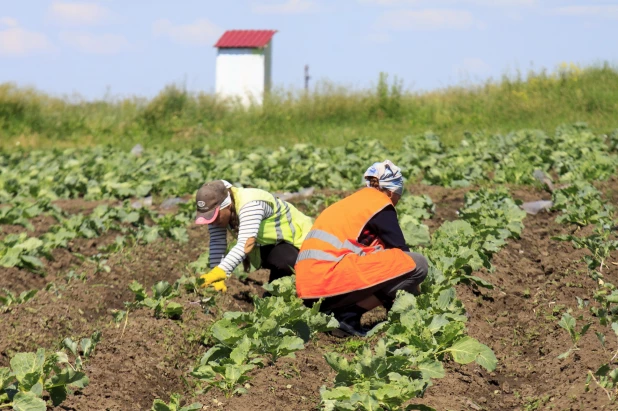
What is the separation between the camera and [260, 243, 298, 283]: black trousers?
6875 mm

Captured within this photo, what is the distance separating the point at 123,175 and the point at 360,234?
834 cm

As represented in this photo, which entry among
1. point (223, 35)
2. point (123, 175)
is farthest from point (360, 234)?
point (223, 35)

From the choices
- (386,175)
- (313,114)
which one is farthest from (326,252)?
(313,114)

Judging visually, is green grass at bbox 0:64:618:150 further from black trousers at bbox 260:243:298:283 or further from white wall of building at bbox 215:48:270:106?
black trousers at bbox 260:243:298:283

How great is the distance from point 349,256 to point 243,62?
2613cm

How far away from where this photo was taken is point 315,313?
575cm

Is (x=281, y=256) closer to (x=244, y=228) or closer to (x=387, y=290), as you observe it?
(x=244, y=228)

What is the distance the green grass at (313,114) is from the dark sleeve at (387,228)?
13.7 metres

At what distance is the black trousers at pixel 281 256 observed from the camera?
6875 mm

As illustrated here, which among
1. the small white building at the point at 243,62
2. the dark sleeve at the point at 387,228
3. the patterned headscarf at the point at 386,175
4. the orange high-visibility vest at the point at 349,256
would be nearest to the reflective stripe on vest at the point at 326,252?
the orange high-visibility vest at the point at 349,256

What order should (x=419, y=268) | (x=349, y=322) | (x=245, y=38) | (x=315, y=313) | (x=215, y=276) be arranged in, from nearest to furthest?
(x=315, y=313) → (x=419, y=268) → (x=349, y=322) → (x=215, y=276) → (x=245, y=38)

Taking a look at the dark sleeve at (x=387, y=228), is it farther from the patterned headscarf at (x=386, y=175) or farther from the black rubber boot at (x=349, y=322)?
the black rubber boot at (x=349, y=322)

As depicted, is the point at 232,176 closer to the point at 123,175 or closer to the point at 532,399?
the point at 123,175

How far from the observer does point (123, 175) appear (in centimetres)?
1376
